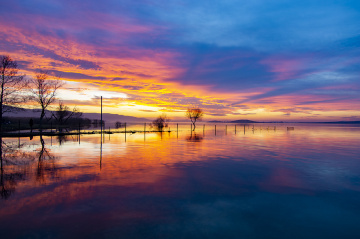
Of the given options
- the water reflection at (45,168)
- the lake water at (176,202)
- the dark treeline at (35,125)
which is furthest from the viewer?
the dark treeline at (35,125)

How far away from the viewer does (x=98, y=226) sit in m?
5.36

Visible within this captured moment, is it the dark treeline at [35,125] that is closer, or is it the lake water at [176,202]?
the lake water at [176,202]

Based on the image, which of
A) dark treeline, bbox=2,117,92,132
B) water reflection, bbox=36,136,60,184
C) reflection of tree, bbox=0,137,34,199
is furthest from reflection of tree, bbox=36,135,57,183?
dark treeline, bbox=2,117,92,132

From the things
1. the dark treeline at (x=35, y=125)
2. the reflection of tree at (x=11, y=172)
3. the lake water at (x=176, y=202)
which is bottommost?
the lake water at (x=176, y=202)

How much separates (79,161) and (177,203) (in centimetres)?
893

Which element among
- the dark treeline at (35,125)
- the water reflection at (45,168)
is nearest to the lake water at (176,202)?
the water reflection at (45,168)

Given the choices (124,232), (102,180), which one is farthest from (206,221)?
(102,180)

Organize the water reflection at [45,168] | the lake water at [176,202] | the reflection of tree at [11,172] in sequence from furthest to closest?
the water reflection at [45,168]
the reflection of tree at [11,172]
the lake water at [176,202]

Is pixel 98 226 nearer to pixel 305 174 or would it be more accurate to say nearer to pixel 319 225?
pixel 319 225

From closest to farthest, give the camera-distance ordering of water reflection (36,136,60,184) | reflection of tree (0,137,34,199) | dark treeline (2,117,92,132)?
reflection of tree (0,137,34,199) < water reflection (36,136,60,184) < dark treeline (2,117,92,132)

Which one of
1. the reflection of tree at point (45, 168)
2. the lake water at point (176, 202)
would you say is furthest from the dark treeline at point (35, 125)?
the lake water at point (176, 202)

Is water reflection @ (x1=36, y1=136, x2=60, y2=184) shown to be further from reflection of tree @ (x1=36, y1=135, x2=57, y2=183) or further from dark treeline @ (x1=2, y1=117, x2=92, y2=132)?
dark treeline @ (x1=2, y1=117, x2=92, y2=132)

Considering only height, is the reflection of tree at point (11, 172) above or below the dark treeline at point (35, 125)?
below

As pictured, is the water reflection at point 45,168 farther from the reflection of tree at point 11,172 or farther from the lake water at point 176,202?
the reflection of tree at point 11,172
